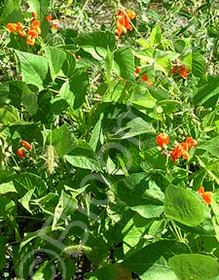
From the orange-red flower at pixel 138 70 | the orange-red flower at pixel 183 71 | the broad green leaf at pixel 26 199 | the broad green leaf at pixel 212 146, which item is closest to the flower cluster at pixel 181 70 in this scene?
the orange-red flower at pixel 183 71

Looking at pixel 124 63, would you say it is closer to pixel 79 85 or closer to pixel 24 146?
pixel 79 85

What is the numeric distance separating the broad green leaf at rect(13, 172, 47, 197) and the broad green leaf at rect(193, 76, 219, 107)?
1.31ft

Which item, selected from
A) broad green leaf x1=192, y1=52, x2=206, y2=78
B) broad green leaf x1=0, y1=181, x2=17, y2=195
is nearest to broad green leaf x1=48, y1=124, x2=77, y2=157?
broad green leaf x1=0, y1=181, x2=17, y2=195

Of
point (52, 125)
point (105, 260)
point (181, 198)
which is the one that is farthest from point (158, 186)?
point (52, 125)

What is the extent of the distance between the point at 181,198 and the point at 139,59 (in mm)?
461

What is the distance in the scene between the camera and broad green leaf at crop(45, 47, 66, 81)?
1.32 m

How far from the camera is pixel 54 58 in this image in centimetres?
133

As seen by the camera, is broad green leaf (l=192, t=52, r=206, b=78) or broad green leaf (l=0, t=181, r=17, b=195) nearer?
broad green leaf (l=0, t=181, r=17, b=195)

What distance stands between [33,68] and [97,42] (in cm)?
15

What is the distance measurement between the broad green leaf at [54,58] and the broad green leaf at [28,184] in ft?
0.68

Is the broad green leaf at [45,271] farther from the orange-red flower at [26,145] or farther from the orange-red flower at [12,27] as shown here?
the orange-red flower at [12,27]

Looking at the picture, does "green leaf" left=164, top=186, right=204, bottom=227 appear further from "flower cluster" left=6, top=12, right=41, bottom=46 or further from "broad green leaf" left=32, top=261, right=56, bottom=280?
"flower cluster" left=6, top=12, right=41, bottom=46

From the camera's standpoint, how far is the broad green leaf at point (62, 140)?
1258 mm

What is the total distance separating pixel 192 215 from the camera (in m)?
1.13
